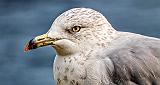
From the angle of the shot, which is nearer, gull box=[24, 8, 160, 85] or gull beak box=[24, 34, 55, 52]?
gull box=[24, 8, 160, 85]

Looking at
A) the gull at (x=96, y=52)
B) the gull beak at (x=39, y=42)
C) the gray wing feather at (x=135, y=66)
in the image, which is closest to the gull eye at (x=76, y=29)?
the gull at (x=96, y=52)

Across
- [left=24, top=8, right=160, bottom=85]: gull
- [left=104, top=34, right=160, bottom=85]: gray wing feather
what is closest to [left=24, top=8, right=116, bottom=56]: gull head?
[left=24, top=8, right=160, bottom=85]: gull

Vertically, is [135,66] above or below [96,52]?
below

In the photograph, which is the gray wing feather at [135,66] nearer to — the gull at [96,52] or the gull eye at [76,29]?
the gull at [96,52]

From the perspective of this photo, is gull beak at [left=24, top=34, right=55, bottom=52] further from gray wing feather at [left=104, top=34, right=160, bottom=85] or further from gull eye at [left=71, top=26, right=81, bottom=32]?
gray wing feather at [left=104, top=34, right=160, bottom=85]

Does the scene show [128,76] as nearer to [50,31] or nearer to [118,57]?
[118,57]

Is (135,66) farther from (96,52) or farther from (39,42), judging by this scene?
(39,42)

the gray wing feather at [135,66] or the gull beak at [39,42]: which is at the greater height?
the gull beak at [39,42]

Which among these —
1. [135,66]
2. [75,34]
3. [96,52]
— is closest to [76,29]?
[75,34]
